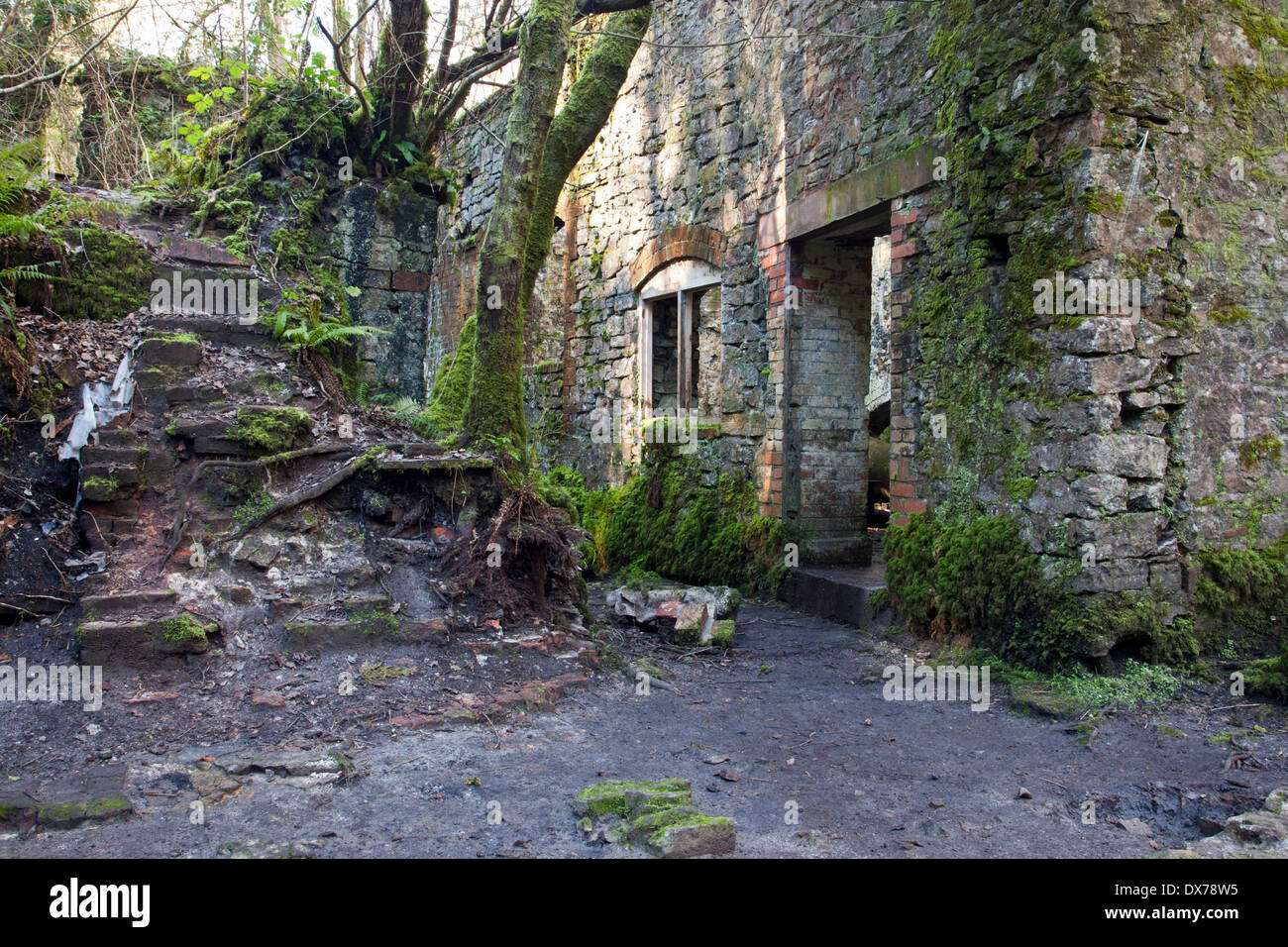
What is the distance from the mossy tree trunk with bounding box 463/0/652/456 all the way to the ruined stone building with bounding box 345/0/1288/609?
7.64ft

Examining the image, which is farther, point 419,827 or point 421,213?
point 421,213

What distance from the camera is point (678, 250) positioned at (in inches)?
366

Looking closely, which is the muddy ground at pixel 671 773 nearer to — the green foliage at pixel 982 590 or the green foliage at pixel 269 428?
the green foliage at pixel 982 590

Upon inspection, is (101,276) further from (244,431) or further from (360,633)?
(360,633)

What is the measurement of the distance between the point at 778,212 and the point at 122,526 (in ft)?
19.2

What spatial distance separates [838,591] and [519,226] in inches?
152

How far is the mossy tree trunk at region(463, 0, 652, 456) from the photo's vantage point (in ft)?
20.3

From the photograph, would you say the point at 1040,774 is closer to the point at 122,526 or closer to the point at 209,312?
Answer: the point at 122,526

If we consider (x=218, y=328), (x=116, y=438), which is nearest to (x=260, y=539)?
(x=116, y=438)

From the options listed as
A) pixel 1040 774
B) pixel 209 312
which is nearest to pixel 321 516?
pixel 209 312

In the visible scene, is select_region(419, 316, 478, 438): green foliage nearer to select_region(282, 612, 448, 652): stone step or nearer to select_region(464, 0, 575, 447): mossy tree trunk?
select_region(464, 0, 575, 447): mossy tree trunk

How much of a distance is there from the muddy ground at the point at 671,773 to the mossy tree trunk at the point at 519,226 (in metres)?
2.28

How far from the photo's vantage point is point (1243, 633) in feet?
17.5

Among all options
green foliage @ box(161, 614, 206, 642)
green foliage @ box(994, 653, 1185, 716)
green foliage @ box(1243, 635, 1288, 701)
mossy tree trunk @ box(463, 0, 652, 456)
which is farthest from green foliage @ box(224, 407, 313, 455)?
green foliage @ box(1243, 635, 1288, 701)
